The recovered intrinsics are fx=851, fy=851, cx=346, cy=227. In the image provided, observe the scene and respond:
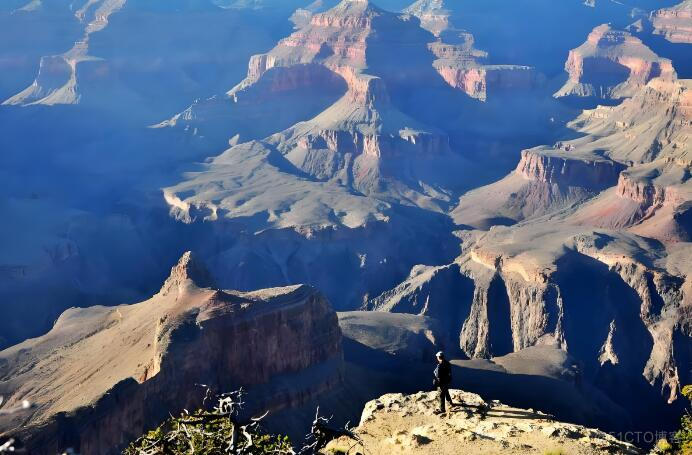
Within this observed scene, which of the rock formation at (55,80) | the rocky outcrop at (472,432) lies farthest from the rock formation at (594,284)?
the rock formation at (55,80)

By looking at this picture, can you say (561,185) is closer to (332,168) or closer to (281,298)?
(332,168)

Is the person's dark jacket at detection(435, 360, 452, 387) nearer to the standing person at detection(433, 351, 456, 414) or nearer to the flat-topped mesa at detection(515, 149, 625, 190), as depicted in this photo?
the standing person at detection(433, 351, 456, 414)

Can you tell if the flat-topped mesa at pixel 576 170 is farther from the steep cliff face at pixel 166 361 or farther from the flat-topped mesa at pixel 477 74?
the steep cliff face at pixel 166 361

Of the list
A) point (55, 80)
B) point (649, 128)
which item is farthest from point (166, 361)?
point (55, 80)

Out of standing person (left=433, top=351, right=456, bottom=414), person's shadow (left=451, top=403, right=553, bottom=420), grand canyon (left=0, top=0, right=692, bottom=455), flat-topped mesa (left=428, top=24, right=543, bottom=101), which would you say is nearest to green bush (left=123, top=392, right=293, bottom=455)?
grand canyon (left=0, top=0, right=692, bottom=455)

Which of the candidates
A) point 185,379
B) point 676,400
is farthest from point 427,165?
point 185,379

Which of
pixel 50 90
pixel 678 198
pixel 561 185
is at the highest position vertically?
pixel 678 198
